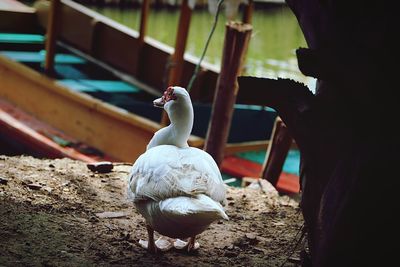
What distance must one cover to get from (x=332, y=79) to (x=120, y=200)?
2.71 m

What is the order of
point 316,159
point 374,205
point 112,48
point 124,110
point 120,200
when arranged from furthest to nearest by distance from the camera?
point 112,48 < point 124,110 < point 120,200 < point 316,159 < point 374,205

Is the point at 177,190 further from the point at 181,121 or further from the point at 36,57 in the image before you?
the point at 36,57

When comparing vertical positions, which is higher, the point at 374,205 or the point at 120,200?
the point at 374,205

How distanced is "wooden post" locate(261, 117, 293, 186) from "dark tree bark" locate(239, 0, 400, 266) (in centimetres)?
330

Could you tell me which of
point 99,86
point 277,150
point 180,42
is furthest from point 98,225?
point 99,86

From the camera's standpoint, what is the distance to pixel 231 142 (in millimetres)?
9211

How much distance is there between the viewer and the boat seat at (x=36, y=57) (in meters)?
10.5

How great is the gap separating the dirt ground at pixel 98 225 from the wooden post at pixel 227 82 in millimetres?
851

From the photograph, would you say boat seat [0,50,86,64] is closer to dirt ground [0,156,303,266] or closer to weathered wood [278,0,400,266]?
dirt ground [0,156,303,266]

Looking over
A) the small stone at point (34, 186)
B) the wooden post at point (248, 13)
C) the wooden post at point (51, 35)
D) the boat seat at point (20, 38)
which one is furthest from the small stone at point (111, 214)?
the boat seat at point (20, 38)

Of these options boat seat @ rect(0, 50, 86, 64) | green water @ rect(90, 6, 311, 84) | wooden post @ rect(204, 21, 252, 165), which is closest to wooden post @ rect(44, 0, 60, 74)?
boat seat @ rect(0, 50, 86, 64)

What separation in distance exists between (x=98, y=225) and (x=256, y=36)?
1504 centimetres

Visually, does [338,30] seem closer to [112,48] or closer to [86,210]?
[86,210]

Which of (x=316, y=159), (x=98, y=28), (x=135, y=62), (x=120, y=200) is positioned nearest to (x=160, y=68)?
(x=135, y=62)
